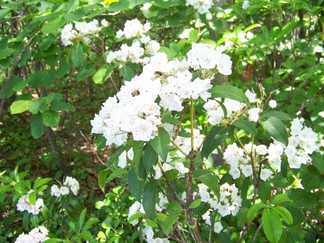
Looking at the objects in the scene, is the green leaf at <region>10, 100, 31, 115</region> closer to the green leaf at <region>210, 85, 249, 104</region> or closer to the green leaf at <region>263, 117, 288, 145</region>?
the green leaf at <region>210, 85, 249, 104</region>

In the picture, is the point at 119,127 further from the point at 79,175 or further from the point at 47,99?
the point at 79,175

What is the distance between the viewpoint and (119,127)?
1236 millimetres

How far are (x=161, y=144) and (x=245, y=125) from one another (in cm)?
37

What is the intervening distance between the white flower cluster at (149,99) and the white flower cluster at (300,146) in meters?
0.54

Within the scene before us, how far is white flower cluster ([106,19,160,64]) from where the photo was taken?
222 cm

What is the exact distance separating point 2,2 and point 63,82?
3.55 m

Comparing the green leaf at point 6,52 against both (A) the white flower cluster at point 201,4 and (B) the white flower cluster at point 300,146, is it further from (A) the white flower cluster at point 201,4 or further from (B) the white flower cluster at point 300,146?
(B) the white flower cluster at point 300,146

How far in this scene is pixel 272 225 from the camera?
4.75 ft

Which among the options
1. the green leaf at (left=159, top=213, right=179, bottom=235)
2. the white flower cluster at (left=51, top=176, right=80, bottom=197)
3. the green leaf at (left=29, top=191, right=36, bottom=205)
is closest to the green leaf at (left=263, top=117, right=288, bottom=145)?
the green leaf at (left=159, top=213, right=179, bottom=235)

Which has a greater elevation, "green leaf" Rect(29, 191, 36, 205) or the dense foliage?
the dense foliage

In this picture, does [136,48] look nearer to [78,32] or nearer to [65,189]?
[78,32]

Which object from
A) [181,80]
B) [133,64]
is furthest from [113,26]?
[181,80]

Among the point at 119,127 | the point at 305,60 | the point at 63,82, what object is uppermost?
the point at 119,127

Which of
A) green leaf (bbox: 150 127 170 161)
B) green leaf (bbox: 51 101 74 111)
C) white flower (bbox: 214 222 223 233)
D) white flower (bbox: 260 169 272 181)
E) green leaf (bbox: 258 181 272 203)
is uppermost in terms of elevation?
green leaf (bbox: 150 127 170 161)
